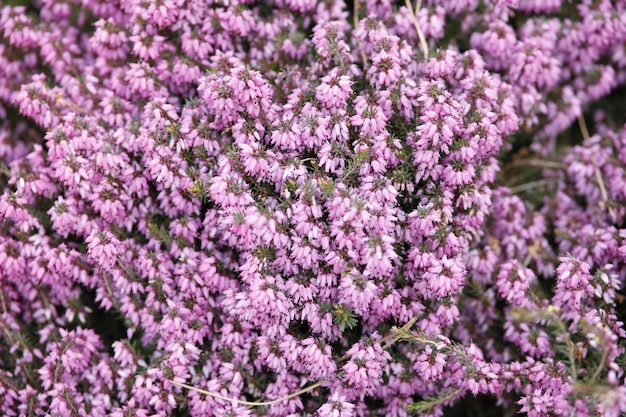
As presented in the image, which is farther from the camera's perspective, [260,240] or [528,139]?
[528,139]

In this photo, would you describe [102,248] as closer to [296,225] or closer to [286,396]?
[296,225]

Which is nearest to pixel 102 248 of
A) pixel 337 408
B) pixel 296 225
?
pixel 296 225

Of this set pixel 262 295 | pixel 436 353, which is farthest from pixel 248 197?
pixel 436 353

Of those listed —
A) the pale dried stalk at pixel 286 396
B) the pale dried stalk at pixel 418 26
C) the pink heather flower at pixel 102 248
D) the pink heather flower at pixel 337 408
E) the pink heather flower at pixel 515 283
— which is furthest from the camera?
the pale dried stalk at pixel 418 26

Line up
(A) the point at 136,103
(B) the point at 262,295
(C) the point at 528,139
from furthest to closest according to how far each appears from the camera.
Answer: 1. (C) the point at 528,139
2. (A) the point at 136,103
3. (B) the point at 262,295

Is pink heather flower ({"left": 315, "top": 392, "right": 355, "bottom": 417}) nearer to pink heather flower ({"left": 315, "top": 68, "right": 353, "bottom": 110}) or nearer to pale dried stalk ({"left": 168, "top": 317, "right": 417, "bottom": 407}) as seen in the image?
pale dried stalk ({"left": 168, "top": 317, "right": 417, "bottom": 407})

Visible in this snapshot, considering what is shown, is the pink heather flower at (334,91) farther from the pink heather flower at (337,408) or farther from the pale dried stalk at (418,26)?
the pink heather flower at (337,408)

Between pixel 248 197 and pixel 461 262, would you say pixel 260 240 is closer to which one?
pixel 248 197

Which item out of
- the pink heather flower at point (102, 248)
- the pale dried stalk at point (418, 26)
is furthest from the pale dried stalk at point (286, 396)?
the pale dried stalk at point (418, 26)
